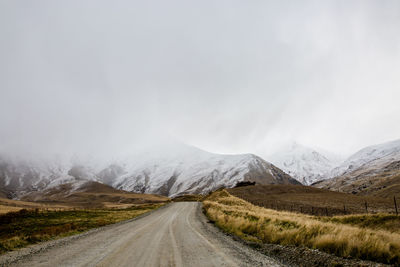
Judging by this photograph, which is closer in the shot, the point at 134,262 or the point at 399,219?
the point at 134,262

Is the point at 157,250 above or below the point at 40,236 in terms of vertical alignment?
above

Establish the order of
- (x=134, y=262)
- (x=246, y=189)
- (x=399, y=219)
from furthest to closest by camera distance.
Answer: (x=246, y=189), (x=399, y=219), (x=134, y=262)

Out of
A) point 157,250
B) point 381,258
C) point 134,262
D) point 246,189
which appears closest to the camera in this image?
point 381,258

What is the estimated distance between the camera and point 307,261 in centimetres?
897

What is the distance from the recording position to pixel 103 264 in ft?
29.2

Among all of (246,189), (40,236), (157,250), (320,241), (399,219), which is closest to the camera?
(320,241)

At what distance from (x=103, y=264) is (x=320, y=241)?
8.78 m

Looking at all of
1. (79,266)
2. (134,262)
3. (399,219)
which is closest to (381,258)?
(134,262)

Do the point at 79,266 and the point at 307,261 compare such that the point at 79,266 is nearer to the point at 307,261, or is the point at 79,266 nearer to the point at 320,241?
the point at 307,261

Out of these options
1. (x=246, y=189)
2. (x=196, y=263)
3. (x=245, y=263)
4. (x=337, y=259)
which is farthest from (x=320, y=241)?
(x=246, y=189)

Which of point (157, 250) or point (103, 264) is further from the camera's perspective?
point (157, 250)

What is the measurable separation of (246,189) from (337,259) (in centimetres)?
12080

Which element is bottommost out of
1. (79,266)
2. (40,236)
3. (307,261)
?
(40,236)

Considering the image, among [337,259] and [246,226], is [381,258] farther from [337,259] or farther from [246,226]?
[246,226]
